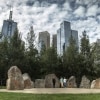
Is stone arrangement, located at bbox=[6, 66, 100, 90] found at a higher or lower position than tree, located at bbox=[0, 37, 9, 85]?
lower

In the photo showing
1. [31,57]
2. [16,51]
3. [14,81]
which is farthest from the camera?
[31,57]

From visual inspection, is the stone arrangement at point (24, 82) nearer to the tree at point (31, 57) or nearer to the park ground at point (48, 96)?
the park ground at point (48, 96)

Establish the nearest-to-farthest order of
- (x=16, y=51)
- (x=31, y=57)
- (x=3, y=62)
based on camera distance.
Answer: (x=3, y=62) → (x=16, y=51) → (x=31, y=57)

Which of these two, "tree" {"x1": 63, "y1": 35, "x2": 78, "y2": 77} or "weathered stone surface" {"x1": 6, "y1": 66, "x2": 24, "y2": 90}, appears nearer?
"weathered stone surface" {"x1": 6, "y1": 66, "x2": 24, "y2": 90}

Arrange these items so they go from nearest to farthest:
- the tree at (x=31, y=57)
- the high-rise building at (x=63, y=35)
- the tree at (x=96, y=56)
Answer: the tree at (x=31, y=57) < the tree at (x=96, y=56) < the high-rise building at (x=63, y=35)

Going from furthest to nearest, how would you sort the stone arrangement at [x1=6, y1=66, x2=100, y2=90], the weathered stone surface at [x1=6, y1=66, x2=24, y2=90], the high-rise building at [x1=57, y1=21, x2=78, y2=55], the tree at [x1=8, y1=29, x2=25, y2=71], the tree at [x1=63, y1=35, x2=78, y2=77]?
the high-rise building at [x1=57, y1=21, x2=78, y2=55], the tree at [x1=63, y1=35, x2=78, y2=77], the tree at [x1=8, y1=29, x2=25, y2=71], the stone arrangement at [x1=6, y1=66, x2=100, y2=90], the weathered stone surface at [x1=6, y1=66, x2=24, y2=90]

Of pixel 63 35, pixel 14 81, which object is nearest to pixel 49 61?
pixel 63 35

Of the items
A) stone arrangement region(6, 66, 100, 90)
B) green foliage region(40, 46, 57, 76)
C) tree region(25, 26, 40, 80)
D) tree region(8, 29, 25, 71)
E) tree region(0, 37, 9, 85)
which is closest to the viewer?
stone arrangement region(6, 66, 100, 90)

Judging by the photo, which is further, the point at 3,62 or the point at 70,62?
the point at 70,62

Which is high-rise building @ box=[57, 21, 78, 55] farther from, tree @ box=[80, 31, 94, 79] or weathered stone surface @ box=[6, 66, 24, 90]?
weathered stone surface @ box=[6, 66, 24, 90]

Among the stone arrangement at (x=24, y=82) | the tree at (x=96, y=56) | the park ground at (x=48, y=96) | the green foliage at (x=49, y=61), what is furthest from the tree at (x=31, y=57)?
the park ground at (x=48, y=96)

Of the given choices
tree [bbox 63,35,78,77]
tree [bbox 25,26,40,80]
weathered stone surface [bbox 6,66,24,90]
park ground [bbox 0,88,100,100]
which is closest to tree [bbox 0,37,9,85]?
tree [bbox 25,26,40,80]

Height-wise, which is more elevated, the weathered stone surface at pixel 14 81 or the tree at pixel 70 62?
the tree at pixel 70 62

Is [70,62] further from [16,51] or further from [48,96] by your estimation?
[48,96]
